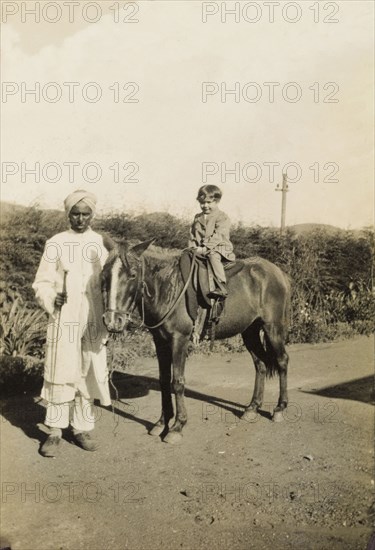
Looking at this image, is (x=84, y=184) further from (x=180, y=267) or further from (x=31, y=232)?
(x=31, y=232)

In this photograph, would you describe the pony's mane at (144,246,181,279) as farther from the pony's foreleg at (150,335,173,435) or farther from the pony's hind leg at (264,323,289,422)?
the pony's hind leg at (264,323,289,422)

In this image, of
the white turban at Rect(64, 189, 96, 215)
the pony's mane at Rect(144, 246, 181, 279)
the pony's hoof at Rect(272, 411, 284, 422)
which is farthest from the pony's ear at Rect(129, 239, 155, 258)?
the pony's hoof at Rect(272, 411, 284, 422)

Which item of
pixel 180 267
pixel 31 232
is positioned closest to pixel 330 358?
pixel 180 267

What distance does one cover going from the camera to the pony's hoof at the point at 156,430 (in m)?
4.86

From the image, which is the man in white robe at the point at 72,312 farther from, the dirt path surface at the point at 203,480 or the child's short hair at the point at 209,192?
the child's short hair at the point at 209,192

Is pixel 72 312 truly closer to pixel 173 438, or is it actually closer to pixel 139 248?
pixel 139 248

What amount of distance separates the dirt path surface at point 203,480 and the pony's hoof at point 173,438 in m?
0.08

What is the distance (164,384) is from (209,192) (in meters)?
2.01

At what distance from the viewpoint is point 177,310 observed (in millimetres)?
4750

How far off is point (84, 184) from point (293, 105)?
2.13 meters

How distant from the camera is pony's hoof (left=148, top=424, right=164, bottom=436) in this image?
4.86m

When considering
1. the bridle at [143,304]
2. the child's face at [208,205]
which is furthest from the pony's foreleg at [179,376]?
the child's face at [208,205]

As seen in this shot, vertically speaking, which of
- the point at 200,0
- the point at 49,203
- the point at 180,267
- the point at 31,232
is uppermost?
the point at 200,0

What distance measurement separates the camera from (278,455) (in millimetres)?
4387
